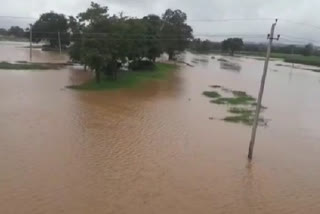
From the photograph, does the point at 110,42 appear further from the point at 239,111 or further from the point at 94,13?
the point at 239,111

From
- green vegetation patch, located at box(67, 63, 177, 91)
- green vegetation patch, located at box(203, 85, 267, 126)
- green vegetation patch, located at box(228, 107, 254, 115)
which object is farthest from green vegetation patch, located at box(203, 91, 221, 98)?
green vegetation patch, located at box(67, 63, 177, 91)

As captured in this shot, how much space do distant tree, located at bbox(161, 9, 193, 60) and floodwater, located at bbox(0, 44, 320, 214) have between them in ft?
96.6

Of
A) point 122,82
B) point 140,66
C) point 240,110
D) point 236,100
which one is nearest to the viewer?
point 240,110

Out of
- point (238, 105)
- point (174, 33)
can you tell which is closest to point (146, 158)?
point (238, 105)

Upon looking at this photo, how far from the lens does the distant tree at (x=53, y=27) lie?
65.2 metres

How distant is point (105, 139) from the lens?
600 inches

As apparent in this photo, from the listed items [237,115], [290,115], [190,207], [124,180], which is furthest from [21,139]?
[290,115]

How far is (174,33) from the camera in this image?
54375 mm

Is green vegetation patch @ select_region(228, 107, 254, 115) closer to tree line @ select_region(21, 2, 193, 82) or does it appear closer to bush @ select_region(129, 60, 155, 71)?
tree line @ select_region(21, 2, 193, 82)

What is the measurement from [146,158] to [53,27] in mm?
56874

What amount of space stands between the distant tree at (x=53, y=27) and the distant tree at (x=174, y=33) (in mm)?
16762

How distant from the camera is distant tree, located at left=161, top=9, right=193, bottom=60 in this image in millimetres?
52797

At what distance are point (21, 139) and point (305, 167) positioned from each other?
1029 centimetres

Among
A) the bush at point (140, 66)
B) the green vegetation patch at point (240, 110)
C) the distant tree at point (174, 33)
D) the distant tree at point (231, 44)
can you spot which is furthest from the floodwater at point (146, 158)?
the distant tree at point (231, 44)
